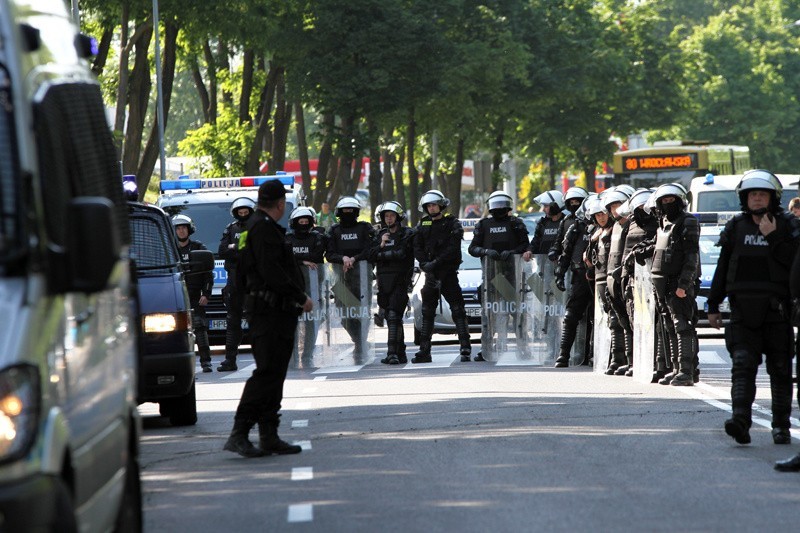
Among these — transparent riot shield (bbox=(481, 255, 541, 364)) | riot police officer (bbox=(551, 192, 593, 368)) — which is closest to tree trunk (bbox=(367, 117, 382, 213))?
transparent riot shield (bbox=(481, 255, 541, 364))

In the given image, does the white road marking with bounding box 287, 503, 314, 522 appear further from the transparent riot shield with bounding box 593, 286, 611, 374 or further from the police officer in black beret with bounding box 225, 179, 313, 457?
the transparent riot shield with bounding box 593, 286, 611, 374

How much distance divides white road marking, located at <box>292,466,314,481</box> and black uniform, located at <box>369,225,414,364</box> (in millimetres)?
9366

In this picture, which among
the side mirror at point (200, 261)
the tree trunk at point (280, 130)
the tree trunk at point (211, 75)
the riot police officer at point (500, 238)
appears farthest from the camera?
the tree trunk at point (280, 130)

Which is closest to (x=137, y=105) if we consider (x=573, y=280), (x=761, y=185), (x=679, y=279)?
(x=573, y=280)

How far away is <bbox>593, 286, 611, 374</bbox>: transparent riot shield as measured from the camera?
1759 cm

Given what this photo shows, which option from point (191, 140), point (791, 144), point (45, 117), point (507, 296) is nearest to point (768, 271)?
point (45, 117)

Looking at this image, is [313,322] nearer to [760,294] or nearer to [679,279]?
[679,279]

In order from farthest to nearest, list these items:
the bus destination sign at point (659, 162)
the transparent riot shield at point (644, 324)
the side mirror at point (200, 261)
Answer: the bus destination sign at point (659, 162) → the transparent riot shield at point (644, 324) → the side mirror at point (200, 261)

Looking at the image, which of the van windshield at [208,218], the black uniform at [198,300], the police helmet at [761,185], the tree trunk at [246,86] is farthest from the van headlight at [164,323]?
the tree trunk at [246,86]

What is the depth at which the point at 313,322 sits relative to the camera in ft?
64.8

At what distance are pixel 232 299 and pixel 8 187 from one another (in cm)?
1434

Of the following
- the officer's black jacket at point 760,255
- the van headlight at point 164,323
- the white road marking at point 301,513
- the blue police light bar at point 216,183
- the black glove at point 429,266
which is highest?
the blue police light bar at point 216,183

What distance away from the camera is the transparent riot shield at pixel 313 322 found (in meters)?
19.5

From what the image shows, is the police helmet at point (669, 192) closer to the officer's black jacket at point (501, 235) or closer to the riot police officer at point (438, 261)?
the officer's black jacket at point (501, 235)
